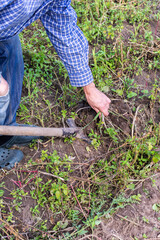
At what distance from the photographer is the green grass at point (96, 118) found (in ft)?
6.22

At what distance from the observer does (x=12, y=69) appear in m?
2.17

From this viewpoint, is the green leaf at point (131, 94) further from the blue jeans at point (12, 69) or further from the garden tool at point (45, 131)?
the blue jeans at point (12, 69)

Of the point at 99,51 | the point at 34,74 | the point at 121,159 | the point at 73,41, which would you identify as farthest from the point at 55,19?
the point at 121,159

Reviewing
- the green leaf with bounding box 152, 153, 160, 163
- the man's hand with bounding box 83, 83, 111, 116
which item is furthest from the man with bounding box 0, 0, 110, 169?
the green leaf with bounding box 152, 153, 160, 163

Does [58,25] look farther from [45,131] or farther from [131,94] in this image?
[131,94]

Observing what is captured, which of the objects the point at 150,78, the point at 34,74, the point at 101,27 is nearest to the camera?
the point at 34,74

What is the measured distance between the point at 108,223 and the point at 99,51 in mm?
1805

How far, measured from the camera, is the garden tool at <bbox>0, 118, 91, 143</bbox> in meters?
1.75

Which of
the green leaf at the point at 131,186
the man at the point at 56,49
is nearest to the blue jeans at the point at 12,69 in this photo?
the man at the point at 56,49

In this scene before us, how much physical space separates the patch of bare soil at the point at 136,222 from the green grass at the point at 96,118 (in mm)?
61

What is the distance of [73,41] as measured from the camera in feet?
6.66

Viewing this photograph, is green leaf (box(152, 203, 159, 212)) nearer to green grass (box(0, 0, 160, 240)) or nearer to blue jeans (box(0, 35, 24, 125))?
green grass (box(0, 0, 160, 240))

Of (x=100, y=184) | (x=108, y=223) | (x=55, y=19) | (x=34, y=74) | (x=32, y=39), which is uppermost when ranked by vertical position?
(x=55, y=19)

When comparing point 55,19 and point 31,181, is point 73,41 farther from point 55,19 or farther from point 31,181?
point 31,181
